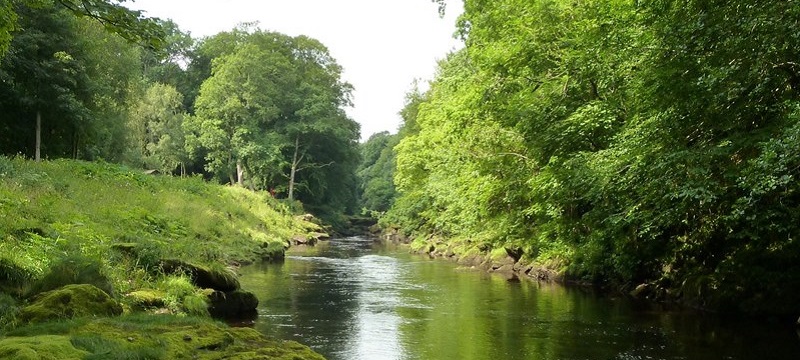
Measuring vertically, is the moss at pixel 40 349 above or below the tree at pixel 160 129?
below

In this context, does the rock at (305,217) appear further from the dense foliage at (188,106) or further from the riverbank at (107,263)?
the riverbank at (107,263)

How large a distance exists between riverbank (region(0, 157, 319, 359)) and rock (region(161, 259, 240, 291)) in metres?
0.02

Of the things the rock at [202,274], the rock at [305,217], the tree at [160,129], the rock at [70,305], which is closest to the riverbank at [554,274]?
the rock at [202,274]

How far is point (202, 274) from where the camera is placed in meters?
13.6

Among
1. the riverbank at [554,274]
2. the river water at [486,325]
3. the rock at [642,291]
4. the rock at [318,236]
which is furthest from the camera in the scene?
the rock at [318,236]

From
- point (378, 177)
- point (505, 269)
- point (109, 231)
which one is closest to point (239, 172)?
point (505, 269)

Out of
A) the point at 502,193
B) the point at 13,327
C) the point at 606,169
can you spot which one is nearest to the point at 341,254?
the point at 502,193

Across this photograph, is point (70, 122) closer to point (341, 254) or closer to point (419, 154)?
point (341, 254)

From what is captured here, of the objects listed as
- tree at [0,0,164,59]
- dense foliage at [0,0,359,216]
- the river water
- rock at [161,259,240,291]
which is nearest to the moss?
tree at [0,0,164,59]

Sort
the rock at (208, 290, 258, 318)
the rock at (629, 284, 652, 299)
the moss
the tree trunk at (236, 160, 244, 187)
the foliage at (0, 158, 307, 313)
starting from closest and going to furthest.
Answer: the moss
the foliage at (0, 158, 307, 313)
the rock at (208, 290, 258, 318)
the rock at (629, 284, 652, 299)
the tree trunk at (236, 160, 244, 187)

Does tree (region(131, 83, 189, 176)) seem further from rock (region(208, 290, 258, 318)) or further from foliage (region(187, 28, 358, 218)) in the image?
rock (region(208, 290, 258, 318))

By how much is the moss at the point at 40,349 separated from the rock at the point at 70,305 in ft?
6.16

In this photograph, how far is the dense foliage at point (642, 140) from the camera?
10.6 m

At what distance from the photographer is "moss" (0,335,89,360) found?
527 cm
